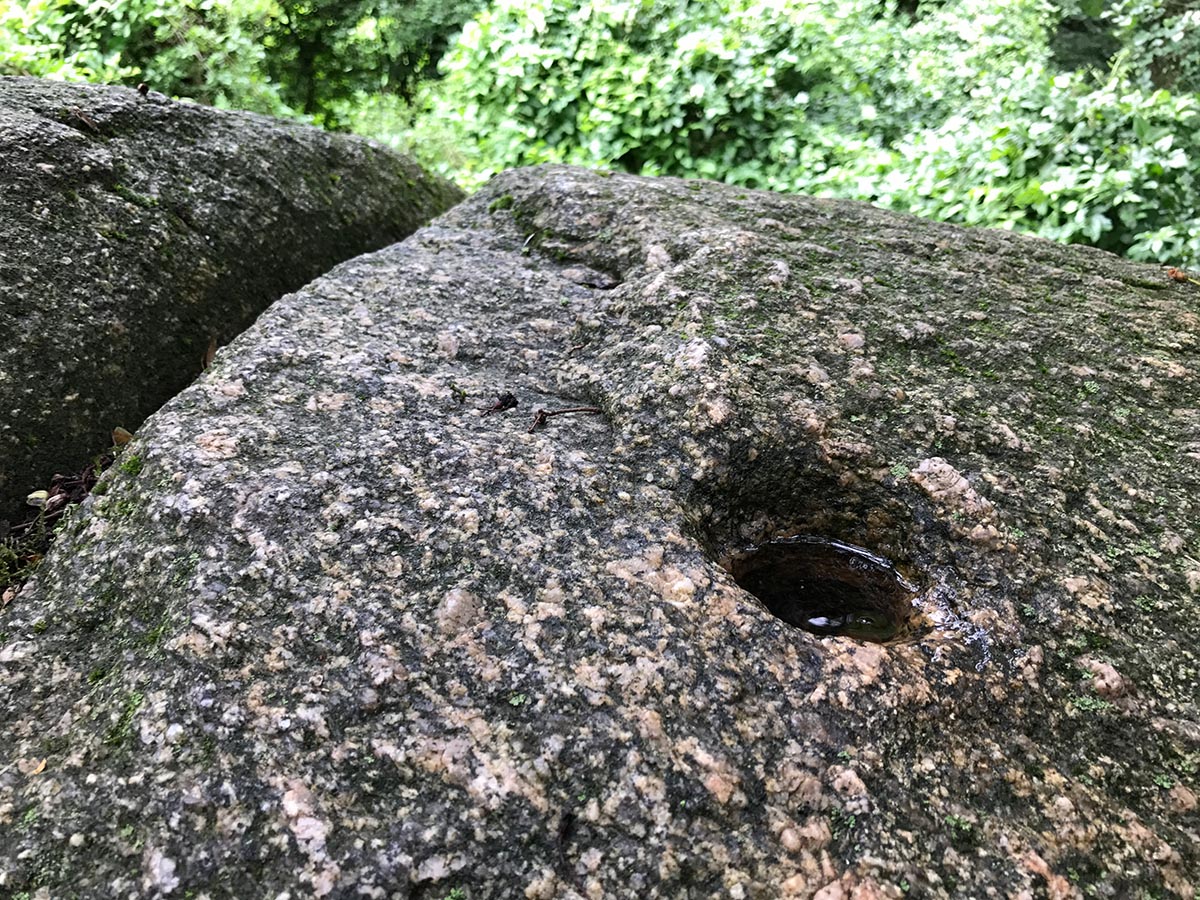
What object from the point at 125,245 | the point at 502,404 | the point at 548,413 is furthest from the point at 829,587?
the point at 125,245

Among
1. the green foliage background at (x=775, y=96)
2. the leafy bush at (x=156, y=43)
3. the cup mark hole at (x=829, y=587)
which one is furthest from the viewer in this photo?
the leafy bush at (x=156, y=43)

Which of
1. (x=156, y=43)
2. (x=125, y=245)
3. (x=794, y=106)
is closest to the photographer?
(x=125, y=245)

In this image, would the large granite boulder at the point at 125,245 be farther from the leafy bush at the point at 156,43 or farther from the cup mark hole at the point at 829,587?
the leafy bush at the point at 156,43

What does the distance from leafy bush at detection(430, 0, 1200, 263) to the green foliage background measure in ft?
0.05

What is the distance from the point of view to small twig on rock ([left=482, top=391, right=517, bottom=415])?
1.93m

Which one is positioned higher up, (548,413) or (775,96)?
(775,96)

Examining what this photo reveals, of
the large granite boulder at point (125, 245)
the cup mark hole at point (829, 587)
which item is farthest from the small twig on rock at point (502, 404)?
the large granite boulder at point (125, 245)

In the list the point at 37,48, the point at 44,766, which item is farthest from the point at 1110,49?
the point at 44,766

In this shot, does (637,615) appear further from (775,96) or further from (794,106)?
(775,96)

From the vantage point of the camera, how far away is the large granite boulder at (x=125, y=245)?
2.00m

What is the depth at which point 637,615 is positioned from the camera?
145 cm

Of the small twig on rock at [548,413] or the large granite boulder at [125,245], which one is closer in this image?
the small twig on rock at [548,413]

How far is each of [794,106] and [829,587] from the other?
4.70m

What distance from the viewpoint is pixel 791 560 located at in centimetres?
180
